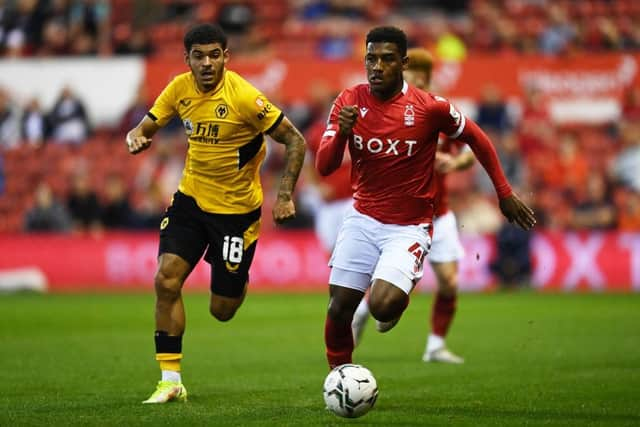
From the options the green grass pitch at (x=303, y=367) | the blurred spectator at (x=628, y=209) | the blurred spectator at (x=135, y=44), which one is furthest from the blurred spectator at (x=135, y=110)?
the blurred spectator at (x=628, y=209)

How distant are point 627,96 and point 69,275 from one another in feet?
37.0

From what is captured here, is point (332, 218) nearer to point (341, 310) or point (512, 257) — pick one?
point (341, 310)

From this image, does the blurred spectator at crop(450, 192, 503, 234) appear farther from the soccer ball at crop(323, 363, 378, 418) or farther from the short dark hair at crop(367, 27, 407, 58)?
the soccer ball at crop(323, 363, 378, 418)

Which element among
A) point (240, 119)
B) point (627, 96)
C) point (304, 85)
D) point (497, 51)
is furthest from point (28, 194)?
point (240, 119)

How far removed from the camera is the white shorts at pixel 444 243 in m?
11.6

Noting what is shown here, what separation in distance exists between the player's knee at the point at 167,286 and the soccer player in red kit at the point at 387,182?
1.13 metres

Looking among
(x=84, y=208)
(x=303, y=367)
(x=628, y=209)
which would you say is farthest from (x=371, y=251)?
(x=628, y=209)

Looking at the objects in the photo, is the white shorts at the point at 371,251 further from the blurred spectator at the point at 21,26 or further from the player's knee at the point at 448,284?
the blurred spectator at the point at 21,26

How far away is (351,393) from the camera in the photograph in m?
7.47

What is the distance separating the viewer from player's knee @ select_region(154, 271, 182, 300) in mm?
8656

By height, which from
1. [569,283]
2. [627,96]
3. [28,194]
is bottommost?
[569,283]

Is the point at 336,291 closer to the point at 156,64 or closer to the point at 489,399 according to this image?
the point at 489,399

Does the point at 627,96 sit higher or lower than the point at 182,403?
higher

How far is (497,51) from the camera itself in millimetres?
25516
